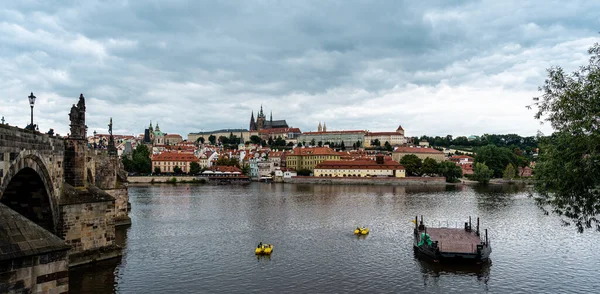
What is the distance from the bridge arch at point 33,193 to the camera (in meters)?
17.1

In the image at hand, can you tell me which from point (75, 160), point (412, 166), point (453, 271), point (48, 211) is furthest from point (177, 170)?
point (453, 271)

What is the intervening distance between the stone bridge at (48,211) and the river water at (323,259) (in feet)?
6.37

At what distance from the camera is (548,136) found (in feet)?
56.7

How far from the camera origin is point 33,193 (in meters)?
18.9

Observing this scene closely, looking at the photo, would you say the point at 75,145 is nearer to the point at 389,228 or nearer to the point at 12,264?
the point at 12,264

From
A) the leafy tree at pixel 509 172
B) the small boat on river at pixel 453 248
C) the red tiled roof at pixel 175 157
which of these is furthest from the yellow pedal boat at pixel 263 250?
the red tiled roof at pixel 175 157

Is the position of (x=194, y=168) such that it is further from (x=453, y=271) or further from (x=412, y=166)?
(x=453, y=271)

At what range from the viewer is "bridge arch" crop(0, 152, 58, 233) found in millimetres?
17125

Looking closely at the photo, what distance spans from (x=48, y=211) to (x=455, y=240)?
23.1 meters

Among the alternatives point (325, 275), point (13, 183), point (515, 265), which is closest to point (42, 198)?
point (13, 183)

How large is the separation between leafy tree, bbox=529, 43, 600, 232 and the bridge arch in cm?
1815

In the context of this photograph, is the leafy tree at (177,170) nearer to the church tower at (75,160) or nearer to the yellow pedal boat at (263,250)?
the yellow pedal boat at (263,250)

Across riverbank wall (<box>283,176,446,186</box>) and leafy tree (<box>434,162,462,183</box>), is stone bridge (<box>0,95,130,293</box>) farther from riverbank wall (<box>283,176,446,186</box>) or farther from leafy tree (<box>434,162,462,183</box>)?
leafy tree (<box>434,162,462,183</box>)

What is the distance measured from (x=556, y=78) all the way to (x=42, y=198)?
67.2ft
